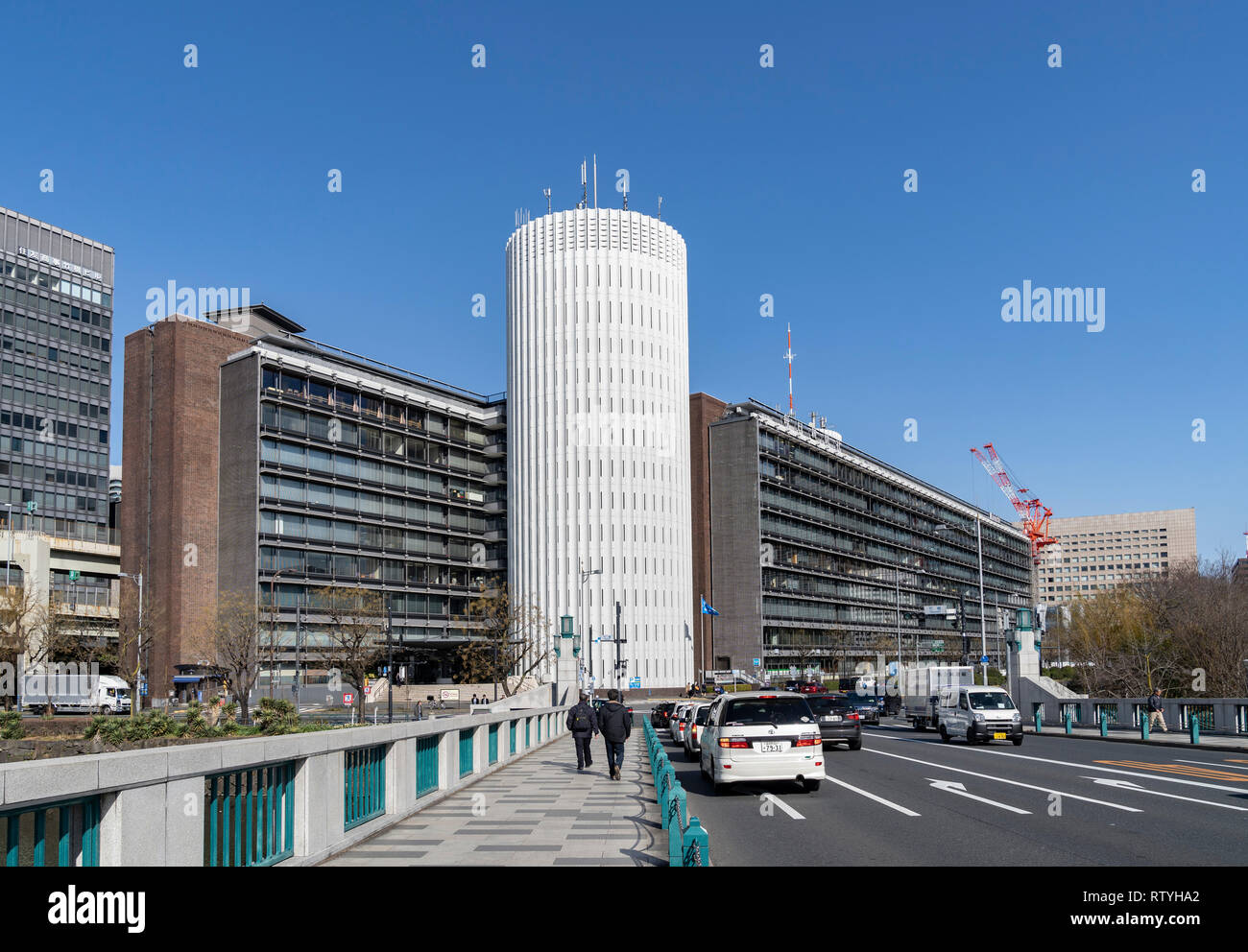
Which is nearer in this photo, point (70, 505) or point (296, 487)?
point (296, 487)

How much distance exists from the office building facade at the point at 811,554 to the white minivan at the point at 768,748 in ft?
242

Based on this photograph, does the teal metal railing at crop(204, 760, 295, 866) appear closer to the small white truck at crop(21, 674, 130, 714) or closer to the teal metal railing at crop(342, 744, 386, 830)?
the teal metal railing at crop(342, 744, 386, 830)

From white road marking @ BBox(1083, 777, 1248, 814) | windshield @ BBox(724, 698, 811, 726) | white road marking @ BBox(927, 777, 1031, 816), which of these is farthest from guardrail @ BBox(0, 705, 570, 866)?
white road marking @ BBox(1083, 777, 1248, 814)

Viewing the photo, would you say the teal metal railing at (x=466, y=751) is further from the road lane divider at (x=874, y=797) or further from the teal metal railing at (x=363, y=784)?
the road lane divider at (x=874, y=797)

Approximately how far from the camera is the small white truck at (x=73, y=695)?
6719cm

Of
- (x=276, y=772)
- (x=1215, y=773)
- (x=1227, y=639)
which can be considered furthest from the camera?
(x=1227, y=639)

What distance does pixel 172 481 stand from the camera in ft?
267

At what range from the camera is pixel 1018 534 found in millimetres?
190500

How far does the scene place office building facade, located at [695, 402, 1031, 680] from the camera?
107 metres
